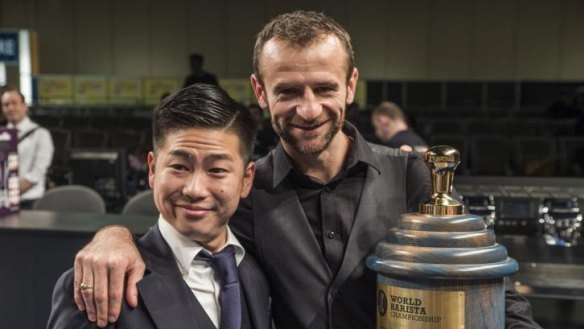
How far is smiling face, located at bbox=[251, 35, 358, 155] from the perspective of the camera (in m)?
1.30

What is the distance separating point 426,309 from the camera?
41.8 inches

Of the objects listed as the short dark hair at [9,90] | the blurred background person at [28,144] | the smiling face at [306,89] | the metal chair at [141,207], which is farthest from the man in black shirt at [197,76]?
the smiling face at [306,89]

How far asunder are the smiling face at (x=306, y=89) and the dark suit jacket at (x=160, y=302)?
11.4 inches

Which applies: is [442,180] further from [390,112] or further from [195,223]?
[390,112]

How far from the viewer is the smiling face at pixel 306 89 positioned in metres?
1.30

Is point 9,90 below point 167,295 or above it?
above

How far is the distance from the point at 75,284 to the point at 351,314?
1.74 ft

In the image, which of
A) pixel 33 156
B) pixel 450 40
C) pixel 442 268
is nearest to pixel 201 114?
pixel 442 268

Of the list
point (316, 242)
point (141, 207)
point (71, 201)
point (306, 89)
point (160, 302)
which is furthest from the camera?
point (71, 201)

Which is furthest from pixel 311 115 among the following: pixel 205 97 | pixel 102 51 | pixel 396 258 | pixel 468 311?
pixel 102 51

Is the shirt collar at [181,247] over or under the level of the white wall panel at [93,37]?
under

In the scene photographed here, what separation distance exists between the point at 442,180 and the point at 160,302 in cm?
51

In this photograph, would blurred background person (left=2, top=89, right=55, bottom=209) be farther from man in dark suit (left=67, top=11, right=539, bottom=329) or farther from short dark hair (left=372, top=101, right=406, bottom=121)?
man in dark suit (left=67, top=11, right=539, bottom=329)

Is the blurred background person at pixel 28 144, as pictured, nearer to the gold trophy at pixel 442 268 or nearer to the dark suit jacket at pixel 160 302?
the dark suit jacket at pixel 160 302
